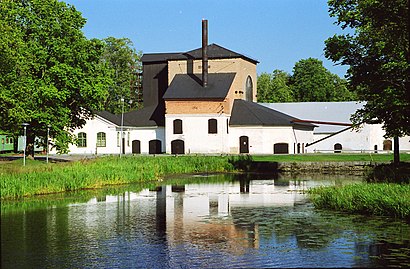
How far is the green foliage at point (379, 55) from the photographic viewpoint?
27.5 meters

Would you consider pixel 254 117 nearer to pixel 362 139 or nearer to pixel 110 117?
pixel 362 139

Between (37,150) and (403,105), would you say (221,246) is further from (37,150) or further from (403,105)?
(37,150)

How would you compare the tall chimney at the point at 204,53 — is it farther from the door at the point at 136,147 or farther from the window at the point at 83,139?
the window at the point at 83,139

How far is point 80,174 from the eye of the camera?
34.7 meters

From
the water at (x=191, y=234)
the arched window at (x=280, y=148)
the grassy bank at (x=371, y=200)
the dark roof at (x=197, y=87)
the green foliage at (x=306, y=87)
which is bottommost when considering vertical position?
the water at (x=191, y=234)

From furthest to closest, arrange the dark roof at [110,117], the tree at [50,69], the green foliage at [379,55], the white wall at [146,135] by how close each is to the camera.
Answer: the white wall at [146,135], the dark roof at [110,117], the tree at [50,69], the green foliage at [379,55]

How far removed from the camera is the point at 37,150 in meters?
75.4

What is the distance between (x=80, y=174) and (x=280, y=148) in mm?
37524

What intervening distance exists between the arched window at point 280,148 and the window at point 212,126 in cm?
679

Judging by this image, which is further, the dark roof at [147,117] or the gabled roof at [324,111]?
the gabled roof at [324,111]

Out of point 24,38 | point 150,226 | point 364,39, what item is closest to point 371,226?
point 150,226

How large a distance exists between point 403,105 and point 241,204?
8.44 meters

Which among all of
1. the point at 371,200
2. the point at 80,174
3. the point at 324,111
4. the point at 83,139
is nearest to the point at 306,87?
the point at 324,111

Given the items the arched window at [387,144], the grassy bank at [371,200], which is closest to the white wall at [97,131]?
A: the arched window at [387,144]
